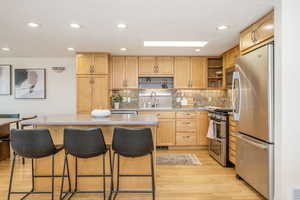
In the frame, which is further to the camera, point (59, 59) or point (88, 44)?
point (59, 59)

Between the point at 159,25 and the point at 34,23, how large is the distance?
1896 millimetres

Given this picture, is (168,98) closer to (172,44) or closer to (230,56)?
(172,44)

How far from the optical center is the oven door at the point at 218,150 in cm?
341

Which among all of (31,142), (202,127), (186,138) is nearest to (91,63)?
(31,142)

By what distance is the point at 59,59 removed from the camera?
16.9 feet

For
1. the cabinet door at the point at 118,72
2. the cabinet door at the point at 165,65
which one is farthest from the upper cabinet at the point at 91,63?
the cabinet door at the point at 165,65

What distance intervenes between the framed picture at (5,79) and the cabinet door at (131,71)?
3330 mm

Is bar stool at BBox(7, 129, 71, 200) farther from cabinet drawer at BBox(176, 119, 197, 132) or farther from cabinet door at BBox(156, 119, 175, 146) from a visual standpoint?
cabinet drawer at BBox(176, 119, 197, 132)

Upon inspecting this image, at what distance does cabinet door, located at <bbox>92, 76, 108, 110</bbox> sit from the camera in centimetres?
444

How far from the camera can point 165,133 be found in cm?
452

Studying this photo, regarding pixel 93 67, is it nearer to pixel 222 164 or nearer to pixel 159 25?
pixel 159 25

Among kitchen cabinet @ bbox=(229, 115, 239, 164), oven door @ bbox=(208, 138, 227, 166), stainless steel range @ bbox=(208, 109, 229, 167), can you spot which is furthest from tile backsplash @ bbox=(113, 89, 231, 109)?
kitchen cabinet @ bbox=(229, 115, 239, 164)

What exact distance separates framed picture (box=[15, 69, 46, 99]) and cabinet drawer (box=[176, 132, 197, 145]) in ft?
12.9

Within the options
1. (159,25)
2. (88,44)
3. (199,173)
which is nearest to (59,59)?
(88,44)
